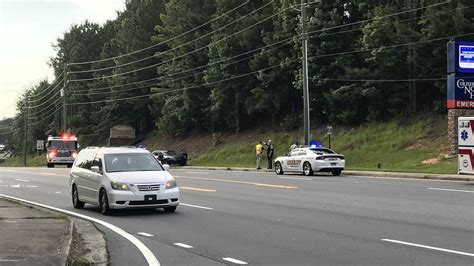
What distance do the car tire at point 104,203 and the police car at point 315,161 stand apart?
15907 mm

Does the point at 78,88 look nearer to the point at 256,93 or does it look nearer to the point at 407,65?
the point at 256,93

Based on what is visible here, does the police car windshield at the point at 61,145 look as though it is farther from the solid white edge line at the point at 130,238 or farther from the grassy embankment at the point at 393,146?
the solid white edge line at the point at 130,238

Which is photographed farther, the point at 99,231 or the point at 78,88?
the point at 78,88

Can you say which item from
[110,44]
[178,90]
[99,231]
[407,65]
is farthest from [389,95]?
[110,44]

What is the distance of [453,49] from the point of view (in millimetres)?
34031

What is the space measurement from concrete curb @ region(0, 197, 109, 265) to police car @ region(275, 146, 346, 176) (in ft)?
57.7

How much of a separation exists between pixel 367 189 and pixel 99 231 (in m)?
10.9

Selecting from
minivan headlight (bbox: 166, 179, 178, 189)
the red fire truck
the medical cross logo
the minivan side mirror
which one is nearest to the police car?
the medical cross logo

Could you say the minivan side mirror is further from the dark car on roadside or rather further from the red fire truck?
the red fire truck

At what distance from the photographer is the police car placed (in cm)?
2928

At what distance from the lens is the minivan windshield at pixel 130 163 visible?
1517 centimetres

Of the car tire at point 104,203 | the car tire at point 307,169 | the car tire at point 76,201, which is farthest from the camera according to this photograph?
the car tire at point 307,169

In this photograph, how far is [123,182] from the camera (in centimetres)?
1427

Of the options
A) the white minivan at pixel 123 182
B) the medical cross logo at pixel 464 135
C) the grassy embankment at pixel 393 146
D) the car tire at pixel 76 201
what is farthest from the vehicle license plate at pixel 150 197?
the grassy embankment at pixel 393 146
